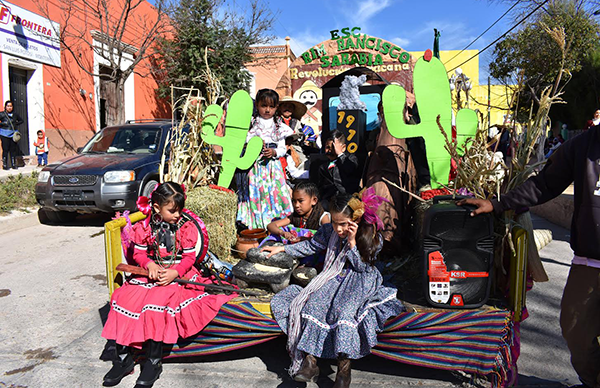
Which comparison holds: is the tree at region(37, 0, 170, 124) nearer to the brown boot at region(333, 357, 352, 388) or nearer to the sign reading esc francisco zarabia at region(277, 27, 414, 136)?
the sign reading esc francisco zarabia at region(277, 27, 414, 136)

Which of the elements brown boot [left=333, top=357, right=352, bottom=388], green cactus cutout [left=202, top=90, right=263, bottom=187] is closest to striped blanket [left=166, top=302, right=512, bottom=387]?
brown boot [left=333, top=357, right=352, bottom=388]

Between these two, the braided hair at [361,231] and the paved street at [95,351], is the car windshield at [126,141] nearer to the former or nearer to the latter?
the paved street at [95,351]

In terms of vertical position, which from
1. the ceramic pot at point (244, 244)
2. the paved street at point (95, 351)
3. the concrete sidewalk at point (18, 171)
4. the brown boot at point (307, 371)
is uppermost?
the concrete sidewalk at point (18, 171)

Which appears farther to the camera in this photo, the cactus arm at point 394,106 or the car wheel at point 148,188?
the car wheel at point 148,188

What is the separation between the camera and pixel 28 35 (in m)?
13.5

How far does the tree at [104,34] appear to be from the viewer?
1410cm

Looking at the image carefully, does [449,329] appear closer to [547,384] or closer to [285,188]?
[547,384]

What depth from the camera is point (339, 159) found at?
4.93 meters

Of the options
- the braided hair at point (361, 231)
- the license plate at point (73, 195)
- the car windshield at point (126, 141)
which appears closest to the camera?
the braided hair at point (361, 231)

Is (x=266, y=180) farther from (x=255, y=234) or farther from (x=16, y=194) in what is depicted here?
(x=16, y=194)

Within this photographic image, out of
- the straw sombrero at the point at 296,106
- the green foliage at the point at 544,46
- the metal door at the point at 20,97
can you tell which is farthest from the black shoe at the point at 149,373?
the green foliage at the point at 544,46

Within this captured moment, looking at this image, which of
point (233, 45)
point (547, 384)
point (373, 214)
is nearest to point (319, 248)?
point (373, 214)

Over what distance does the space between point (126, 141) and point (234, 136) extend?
452cm

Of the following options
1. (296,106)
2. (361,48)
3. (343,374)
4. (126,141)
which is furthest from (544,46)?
(343,374)
